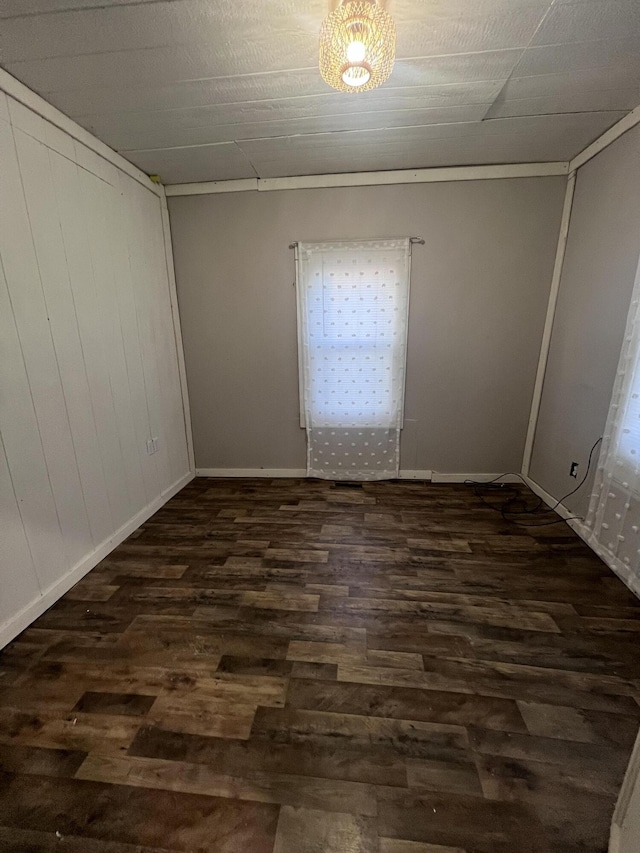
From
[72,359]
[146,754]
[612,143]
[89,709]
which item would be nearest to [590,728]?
[146,754]

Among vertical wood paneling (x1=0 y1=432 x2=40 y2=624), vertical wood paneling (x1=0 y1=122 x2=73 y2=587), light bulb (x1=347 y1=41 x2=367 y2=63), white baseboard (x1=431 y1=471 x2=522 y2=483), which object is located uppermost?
light bulb (x1=347 y1=41 x2=367 y2=63)

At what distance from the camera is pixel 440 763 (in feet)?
3.41

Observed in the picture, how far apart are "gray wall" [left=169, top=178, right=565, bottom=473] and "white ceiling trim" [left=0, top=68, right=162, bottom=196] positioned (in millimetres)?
473

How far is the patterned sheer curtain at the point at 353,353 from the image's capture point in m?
2.65

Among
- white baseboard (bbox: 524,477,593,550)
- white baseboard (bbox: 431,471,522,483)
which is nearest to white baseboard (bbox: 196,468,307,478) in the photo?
white baseboard (bbox: 431,471,522,483)

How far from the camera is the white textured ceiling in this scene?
1247mm

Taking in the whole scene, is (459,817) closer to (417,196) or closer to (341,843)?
(341,843)

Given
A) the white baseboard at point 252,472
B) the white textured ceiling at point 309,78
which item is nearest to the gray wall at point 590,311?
the white textured ceiling at point 309,78

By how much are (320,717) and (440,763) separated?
1.31 feet

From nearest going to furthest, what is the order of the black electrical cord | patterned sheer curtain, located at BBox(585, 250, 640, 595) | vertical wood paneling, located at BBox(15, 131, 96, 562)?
vertical wood paneling, located at BBox(15, 131, 96, 562), patterned sheer curtain, located at BBox(585, 250, 640, 595), the black electrical cord

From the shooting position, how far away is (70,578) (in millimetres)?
1805

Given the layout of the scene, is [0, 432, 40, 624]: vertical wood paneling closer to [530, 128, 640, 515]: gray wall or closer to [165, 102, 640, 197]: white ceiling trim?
[165, 102, 640, 197]: white ceiling trim

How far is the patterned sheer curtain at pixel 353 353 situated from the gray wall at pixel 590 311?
3.74 feet

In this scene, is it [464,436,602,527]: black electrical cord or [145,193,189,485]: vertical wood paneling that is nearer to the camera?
[464,436,602,527]: black electrical cord
